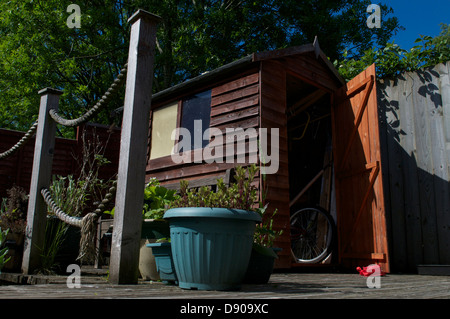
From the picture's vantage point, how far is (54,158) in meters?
9.66

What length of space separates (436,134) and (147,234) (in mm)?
3868

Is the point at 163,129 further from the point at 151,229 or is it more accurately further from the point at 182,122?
the point at 151,229

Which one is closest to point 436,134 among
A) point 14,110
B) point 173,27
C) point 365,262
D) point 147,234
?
point 365,262

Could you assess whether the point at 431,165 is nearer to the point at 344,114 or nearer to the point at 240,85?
the point at 344,114

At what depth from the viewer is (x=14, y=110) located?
1379 cm

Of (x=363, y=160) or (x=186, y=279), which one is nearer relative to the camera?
(x=186, y=279)

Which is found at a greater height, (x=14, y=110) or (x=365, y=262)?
(x=14, y=110)

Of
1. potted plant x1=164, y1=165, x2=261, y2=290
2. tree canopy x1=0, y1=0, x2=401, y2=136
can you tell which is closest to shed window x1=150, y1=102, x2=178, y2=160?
potted plant x1=164, y1=165, x2=261, y2=290

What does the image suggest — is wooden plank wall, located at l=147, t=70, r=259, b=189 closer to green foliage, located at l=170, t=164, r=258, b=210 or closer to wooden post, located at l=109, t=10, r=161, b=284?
green foliage, located at l=170, t=164, r=258, b=210

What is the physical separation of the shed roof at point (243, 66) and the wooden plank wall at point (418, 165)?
1.14m

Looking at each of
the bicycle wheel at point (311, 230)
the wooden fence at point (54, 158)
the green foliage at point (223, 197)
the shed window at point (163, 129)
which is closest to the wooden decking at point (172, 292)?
the green foliage at point (223, 197)

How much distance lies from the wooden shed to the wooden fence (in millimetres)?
2550

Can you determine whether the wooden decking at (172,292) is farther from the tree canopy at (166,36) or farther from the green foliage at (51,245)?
the tree canopy at (166,36)

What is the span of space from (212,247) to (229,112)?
3.57m
